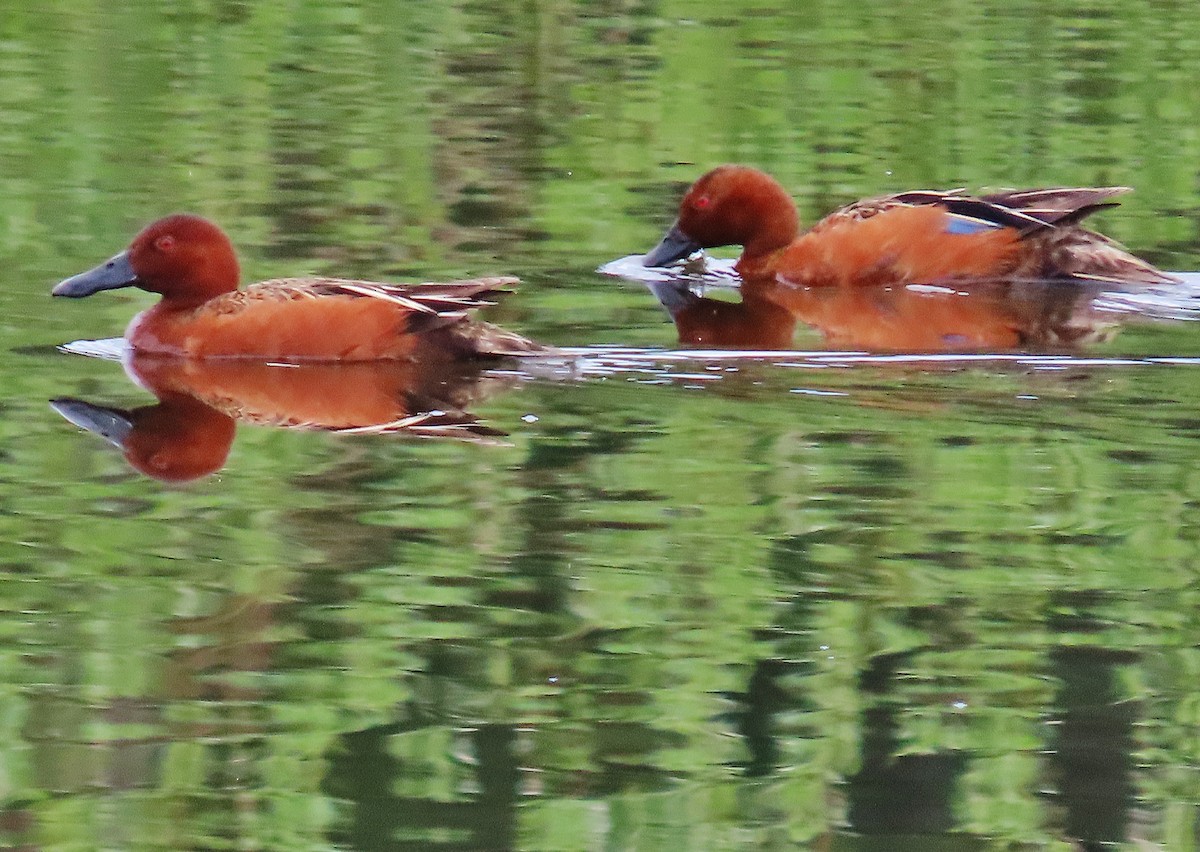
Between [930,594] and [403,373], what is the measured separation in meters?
3.39

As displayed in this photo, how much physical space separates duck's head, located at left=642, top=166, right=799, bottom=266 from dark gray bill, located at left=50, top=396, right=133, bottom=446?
4.31 meters

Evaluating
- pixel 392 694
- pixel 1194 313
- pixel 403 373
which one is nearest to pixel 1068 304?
pixel 1194 313

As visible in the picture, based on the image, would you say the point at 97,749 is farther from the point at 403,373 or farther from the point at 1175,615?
the point at 403,373

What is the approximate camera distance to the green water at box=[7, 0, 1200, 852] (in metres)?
4.85

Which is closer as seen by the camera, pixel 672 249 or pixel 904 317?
pixel 904 317

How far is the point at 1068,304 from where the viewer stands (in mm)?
10945

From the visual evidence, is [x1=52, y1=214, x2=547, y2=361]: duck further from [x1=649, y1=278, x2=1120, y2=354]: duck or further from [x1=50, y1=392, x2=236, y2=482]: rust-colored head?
[x1=649, y1=278, x2=1120, y2=354]: duck

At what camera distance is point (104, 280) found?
9.69 m

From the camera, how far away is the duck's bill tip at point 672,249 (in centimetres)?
1170

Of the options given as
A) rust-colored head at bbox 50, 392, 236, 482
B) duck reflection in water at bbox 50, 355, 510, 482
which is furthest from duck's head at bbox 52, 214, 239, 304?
rust-colored head at bbox 50, 392, 236, 482

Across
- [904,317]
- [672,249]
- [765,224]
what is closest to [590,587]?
[904,317]

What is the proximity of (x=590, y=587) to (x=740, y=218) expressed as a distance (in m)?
6.10

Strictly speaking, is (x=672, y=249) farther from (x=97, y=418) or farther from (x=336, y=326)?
(x=97, y=418)

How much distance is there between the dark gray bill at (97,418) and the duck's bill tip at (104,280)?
4.30ft
